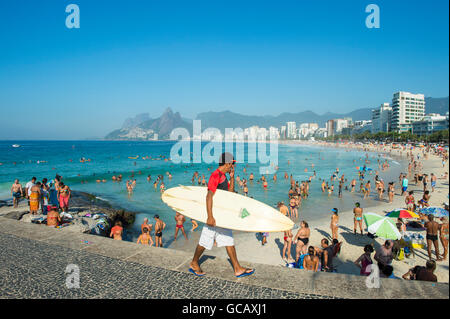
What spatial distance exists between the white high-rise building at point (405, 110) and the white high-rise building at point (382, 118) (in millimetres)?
4846

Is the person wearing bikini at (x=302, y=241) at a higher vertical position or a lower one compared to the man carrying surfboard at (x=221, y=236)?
lower

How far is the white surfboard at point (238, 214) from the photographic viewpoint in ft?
13.0

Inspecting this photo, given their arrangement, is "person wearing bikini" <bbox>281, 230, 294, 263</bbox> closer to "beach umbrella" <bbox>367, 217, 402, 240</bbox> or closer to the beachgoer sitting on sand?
"beach umbrella" <bbox>367, 217, 402, 240</bbox>

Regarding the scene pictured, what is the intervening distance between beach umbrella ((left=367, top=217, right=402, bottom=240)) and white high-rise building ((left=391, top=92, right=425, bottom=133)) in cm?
12195

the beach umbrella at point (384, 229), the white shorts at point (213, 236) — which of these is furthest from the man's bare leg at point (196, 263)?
the beach umbrella at point (384, 229)

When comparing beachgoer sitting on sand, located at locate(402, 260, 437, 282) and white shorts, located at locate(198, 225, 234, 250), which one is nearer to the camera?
white shorts, located at locate(198, 225, 234, 250)

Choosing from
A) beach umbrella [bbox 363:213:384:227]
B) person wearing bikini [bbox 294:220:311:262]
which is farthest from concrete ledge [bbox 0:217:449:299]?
beach umbrella [bbox 363:213:384:227]

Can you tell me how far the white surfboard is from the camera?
3948mm

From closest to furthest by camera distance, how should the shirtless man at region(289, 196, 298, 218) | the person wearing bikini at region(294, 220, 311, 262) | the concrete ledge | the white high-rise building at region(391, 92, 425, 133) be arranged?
the concrete ledge → the person wearing bikini at region(294, 220, 311, 262) → the shirtless man at region(289, 196, 298, 218) → the white high-rise building at region(391, 92, 425, 133)

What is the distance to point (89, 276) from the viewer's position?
4.10 meters

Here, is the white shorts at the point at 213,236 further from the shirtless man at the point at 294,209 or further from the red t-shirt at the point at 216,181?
the shirtless man at the point at 294,209

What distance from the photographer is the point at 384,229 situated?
8.06m
